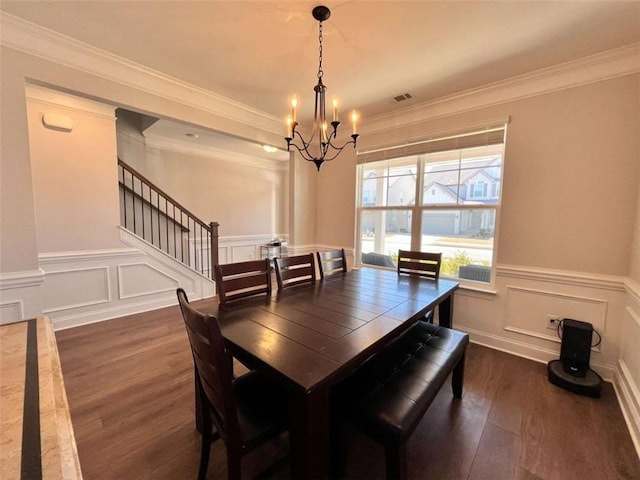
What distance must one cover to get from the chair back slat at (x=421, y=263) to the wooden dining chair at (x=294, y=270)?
3.22 ft

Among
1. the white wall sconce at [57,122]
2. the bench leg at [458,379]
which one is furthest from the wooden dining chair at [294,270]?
the white wall sconce at [57,122]

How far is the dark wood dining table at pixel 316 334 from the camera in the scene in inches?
40.4

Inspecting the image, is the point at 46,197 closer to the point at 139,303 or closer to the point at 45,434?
the point at 139,303

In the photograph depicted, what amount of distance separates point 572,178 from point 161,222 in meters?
5.26

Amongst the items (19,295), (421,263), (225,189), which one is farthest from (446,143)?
(225,189)

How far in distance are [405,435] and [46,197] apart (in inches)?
154

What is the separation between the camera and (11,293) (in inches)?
76.9

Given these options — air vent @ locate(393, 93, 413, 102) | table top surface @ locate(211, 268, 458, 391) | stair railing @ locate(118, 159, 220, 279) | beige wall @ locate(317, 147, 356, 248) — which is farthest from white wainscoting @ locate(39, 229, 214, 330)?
air vent @ locate(393, 93, 413, 102)

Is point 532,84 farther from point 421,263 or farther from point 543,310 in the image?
point 543,310

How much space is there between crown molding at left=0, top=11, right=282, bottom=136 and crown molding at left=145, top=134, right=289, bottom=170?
224 cm

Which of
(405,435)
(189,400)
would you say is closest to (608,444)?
(405,435)

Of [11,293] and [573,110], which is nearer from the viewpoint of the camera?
[11,293]

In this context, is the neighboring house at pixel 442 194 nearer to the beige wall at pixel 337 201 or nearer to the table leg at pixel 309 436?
the beige wall at pixel 337 201

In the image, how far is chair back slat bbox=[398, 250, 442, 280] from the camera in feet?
8.39
